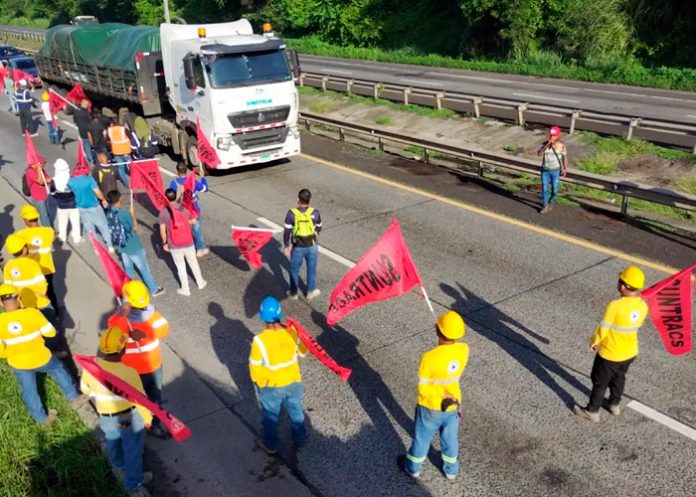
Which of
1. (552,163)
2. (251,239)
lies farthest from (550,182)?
(251,239)

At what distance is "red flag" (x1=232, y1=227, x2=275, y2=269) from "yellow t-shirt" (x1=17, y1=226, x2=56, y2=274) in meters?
2.51

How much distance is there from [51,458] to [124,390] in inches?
65.3

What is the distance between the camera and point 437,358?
5383 mm

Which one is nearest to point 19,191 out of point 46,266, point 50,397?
point 46,266

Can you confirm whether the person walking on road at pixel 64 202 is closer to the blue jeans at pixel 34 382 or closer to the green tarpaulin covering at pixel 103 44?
the blue jeans at pixel 34 382

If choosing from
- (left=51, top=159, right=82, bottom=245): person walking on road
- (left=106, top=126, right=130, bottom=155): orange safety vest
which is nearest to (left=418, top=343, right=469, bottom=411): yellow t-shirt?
(left=51, top=159, right=82, bottom=245): person walking on road

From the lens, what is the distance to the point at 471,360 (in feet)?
25.6

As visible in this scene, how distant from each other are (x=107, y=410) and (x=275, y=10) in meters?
57.3

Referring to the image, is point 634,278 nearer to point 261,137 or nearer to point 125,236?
point 125,236

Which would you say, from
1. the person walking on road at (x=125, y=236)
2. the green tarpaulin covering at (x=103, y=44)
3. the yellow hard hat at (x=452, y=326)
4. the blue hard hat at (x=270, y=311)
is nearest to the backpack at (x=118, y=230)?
the person walking on road at (x=125, y=236)

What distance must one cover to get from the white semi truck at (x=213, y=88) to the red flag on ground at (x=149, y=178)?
267 centimetres

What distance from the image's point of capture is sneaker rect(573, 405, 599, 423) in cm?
663

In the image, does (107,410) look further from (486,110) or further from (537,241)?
(486,110)

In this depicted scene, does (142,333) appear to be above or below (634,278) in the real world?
below
